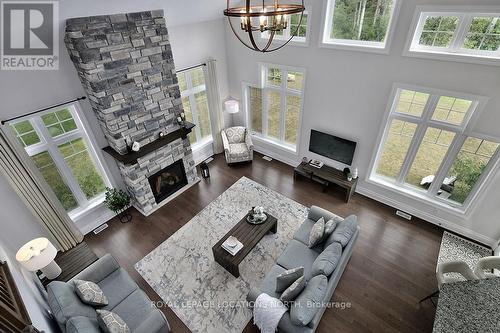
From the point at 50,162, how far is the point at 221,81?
4.39m

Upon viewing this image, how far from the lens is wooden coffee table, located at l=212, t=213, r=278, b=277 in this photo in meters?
4.22

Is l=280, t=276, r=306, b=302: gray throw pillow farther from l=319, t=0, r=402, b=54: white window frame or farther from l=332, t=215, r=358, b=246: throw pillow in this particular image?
l=319, t=0, r=402, b=54: white window frame

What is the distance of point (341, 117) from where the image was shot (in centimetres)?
547

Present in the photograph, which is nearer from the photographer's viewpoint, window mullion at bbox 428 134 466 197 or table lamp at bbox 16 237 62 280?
table lamp at bbox 16 237 62 280

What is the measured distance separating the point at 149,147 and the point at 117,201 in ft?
→ 4.28

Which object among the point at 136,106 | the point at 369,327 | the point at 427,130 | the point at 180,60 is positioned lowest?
the point at 369,327

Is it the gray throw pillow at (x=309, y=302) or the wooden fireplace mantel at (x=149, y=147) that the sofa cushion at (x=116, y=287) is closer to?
the wooden fireplace mantel at (x=149, y=147)

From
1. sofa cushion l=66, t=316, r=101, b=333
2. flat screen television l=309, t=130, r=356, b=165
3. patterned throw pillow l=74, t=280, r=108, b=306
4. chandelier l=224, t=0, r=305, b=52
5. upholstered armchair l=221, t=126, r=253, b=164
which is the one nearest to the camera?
chandelier l=224, t=0, r=305, b=52

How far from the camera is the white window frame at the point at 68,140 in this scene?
170 inches

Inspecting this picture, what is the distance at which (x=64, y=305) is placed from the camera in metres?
3.04

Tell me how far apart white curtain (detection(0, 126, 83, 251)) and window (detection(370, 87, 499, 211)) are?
634cm

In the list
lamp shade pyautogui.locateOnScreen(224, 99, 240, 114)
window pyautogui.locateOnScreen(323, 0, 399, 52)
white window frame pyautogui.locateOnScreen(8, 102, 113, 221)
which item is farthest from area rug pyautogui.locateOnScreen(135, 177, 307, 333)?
window pyautogui.locateOnScreen(323, 0, 399, 52)

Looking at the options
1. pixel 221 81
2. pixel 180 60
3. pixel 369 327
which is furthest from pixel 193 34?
pixel 369 327

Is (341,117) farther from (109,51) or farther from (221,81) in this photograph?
(109,51)
